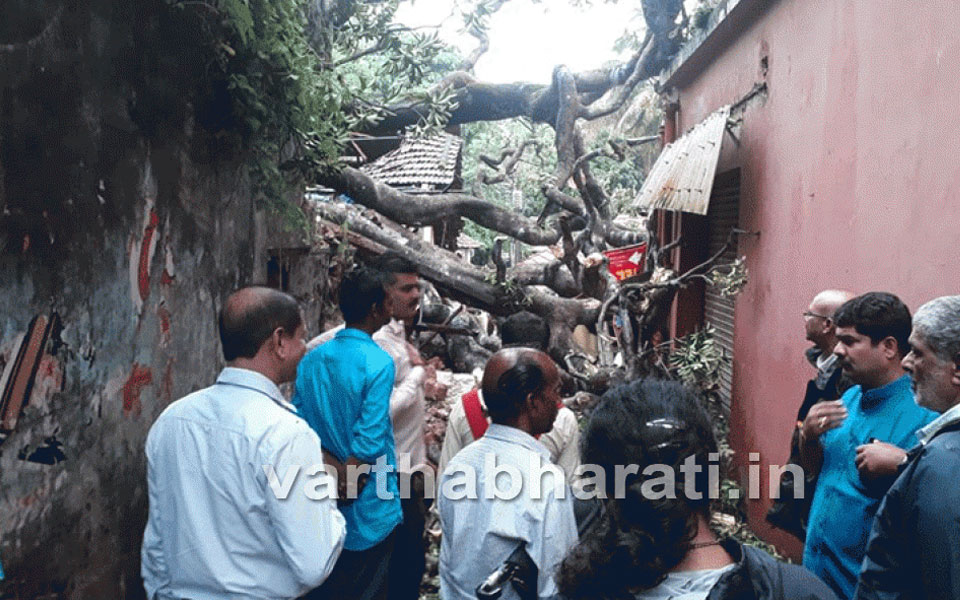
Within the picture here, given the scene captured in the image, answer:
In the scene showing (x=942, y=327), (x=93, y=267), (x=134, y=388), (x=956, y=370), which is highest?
(x=93, y=267)

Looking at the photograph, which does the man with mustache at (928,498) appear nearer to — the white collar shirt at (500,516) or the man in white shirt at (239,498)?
the white collar shirt at (500,516)

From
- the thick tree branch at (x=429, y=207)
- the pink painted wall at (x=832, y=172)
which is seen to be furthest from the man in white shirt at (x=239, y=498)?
the thick tree branch at (x=429, y=207)

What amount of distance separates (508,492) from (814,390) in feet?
5.99

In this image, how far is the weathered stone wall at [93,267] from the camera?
2848 millimetres

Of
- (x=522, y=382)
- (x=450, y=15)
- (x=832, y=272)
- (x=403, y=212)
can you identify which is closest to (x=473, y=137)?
(x=403, y=212)

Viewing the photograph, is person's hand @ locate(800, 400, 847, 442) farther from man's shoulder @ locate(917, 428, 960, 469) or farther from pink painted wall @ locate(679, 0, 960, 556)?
man's shoulder @ locate(917, 428, 960, 469)

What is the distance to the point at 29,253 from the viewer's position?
9.56ft

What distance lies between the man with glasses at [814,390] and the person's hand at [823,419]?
27cm

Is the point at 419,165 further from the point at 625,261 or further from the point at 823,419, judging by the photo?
the point at 823,419

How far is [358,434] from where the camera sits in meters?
3.29

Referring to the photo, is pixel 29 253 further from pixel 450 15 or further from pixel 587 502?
pixel 450 15

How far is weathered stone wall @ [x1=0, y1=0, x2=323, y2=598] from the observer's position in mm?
2848

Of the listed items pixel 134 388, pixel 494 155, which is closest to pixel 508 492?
pixel 134 388

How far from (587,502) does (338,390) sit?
125 centimetres
